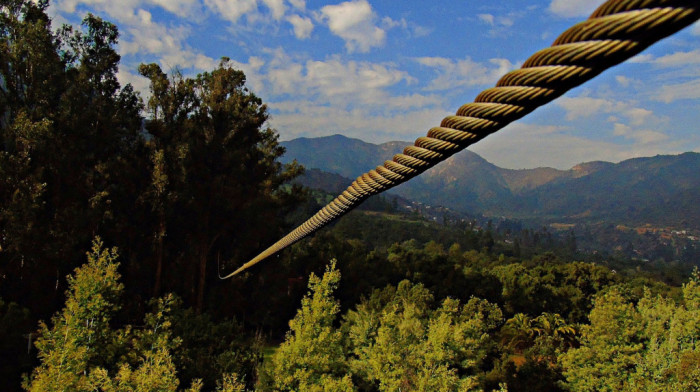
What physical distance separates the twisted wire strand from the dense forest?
410 inches

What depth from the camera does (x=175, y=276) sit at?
764 inches

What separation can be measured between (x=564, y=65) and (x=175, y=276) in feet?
68.5

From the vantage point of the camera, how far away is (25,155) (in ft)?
46.6

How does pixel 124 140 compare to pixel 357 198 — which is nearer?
pixel 357 198

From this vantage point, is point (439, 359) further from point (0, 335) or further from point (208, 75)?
point (208, 75)

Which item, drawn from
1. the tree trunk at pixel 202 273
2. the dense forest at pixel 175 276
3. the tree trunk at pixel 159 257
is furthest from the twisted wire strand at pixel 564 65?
the tree trunk at pixel 202 273

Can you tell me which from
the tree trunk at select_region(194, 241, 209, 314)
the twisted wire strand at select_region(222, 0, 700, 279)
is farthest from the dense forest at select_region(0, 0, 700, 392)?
the twisted wire strand at select_region(222, 0, 700, 279)

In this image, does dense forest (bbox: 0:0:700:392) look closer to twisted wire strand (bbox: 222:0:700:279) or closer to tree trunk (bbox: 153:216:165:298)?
tree trunk (bbox: 153:216:165:298)

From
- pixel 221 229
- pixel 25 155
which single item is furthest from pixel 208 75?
pixel 25 155

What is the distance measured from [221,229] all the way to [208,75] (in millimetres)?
8323

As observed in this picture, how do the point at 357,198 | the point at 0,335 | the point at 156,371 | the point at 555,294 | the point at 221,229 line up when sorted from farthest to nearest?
the point at 555,294, the point at 221,229, the point at 0,335, the point at 156,371, the point at 357,198

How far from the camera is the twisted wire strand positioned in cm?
59

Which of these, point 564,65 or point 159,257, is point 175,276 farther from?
point 564,65

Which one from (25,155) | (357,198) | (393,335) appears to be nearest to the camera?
(357,198)
